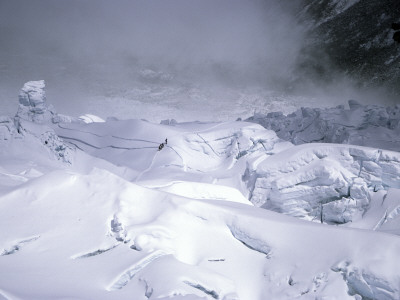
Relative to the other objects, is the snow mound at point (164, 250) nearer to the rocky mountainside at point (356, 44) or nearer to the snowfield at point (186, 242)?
the snowfield at point (186, 242)

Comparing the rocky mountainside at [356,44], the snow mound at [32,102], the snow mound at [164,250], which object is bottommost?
the snow mound at [164,250]

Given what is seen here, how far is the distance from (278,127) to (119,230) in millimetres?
12901

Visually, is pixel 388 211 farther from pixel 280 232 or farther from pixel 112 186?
pixel 112 186

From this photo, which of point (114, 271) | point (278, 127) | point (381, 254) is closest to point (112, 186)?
point (114, 271)

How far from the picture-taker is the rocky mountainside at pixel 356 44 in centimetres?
4034

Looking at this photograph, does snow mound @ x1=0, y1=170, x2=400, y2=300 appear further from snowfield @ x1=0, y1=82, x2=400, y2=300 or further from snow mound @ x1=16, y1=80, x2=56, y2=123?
snow mound @ x1=16, y1=80, x2=56, y2=123

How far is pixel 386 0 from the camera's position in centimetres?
4456

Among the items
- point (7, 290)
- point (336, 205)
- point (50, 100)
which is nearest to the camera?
point (7, 290)

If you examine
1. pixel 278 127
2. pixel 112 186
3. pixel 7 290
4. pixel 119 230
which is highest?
pixel 278 127

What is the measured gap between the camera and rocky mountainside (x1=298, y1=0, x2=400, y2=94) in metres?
40.3

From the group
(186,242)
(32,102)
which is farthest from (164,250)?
(32,102)

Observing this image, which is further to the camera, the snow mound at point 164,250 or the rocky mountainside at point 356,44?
the rocky mountainside at point 356,44

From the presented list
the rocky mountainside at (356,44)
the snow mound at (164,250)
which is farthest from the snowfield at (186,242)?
the rocky mountainside at (356,44)

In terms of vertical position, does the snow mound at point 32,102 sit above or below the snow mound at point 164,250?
above
